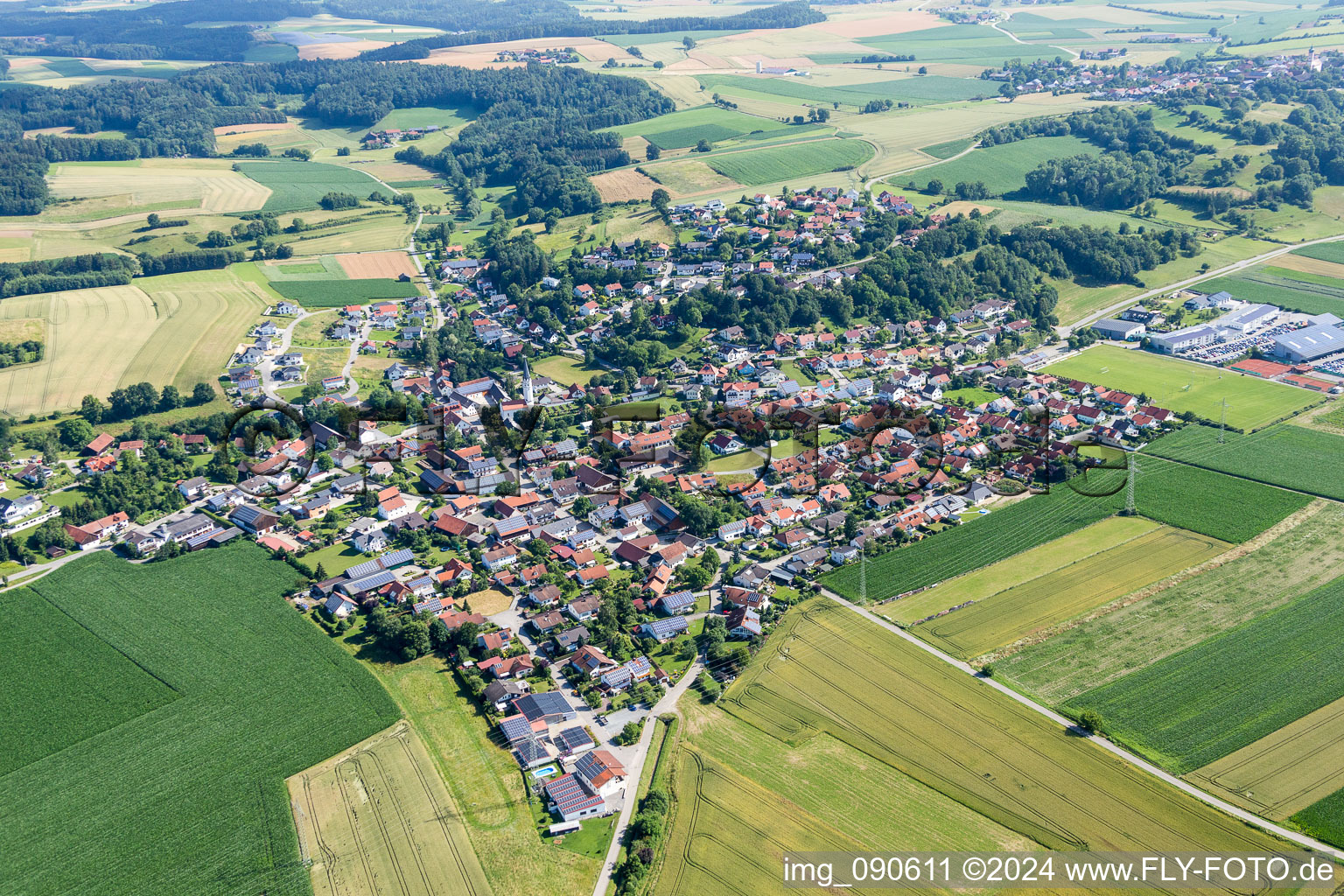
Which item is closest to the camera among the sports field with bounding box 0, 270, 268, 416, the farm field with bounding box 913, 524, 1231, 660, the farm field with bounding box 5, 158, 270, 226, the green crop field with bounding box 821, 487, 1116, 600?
the farm field with bounding box 913, 524, 1231, 660

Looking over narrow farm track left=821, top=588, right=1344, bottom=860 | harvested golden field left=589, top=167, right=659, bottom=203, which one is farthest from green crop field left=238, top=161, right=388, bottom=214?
narrow farm track left=821, top=588, right=1344, bottom=860

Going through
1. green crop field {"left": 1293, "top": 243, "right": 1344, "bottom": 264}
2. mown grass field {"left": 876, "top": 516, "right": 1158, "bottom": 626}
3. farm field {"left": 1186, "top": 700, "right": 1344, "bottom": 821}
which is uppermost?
green crop field {"left": 1293, "top": 243, "right": 1344, "bottom": 264}

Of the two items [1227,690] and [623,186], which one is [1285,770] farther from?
[623,186]

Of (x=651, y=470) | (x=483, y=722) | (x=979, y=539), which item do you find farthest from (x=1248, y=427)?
(x=483, y=722)

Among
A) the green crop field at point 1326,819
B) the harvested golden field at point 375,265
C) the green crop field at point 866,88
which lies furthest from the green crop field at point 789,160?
the green crop field at point 1326,819

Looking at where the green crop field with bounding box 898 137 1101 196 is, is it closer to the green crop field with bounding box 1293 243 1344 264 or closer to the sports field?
the green crop field with bounding box 1293 243 1344 264

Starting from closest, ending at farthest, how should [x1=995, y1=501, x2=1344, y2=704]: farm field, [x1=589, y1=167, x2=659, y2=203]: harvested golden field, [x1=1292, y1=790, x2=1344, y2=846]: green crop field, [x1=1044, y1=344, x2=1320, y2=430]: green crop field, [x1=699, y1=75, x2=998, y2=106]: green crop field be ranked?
[x1=1292, y1=790, x2=1344, y2=846]: green crop field → [x1=995, y1=501, x2=1344, y2=704]: farm field → [x1=1044, y1=344, x2=1320, y2=430]: green crop field → [x1=589, y1=167, x2=659, y2=203]: harvested golden field → [x1=699, y1=75, x2=998, y2=106]: green crop field

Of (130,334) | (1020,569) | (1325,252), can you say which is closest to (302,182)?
(130,334)

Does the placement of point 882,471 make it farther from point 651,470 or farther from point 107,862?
point 107,862
